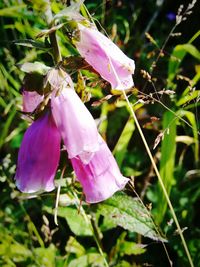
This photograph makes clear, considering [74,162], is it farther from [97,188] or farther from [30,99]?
[30,99]

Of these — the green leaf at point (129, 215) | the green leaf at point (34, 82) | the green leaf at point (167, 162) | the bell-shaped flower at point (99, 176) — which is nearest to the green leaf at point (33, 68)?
the green leaf at point (34, 82)

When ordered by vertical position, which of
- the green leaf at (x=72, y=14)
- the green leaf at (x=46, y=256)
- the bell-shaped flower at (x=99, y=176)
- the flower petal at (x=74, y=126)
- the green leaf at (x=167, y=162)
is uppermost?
the green leaf at (x=72, y=14)

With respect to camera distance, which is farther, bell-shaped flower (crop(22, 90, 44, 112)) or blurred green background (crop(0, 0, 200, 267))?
blurred green background (crop(0, 0, 200, 267))

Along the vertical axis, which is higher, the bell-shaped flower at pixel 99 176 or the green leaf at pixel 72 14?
the green leaf at pixel 72 14

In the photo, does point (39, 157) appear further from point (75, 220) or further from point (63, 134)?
point (75, 220)

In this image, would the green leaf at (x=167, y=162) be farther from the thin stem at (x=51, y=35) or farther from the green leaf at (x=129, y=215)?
the thin stem at (x=51, y=35)

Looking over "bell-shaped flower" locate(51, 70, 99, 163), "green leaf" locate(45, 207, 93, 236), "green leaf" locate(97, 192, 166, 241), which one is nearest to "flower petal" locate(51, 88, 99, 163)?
"bell-shaped flower" locate(51, 70, 99, 163)

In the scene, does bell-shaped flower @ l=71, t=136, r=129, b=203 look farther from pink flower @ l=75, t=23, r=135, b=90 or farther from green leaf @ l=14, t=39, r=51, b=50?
green leaf @ l=14, t=39, r=51, b=50
